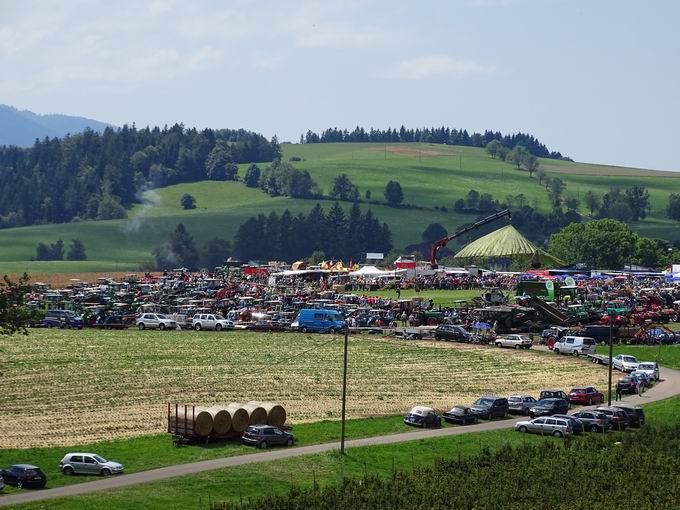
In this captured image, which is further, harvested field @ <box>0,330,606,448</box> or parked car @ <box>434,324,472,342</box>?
parked car @ <box>434,324,472,342</box>

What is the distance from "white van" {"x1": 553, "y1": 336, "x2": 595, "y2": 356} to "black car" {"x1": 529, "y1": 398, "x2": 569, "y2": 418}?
68.2ft

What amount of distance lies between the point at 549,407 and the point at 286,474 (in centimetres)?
1462

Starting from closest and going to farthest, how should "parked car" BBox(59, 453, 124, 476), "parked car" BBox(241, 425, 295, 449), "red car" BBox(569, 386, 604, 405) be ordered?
1. "parked car" BBox(59, 453, 124, 476)
2. "parked car" BBox(241, 425, 295, 449)
3. "red car" BBox(569, 386, 604, 405)

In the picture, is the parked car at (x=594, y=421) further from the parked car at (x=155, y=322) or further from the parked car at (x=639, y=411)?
the parked car at (x=155, y=322)

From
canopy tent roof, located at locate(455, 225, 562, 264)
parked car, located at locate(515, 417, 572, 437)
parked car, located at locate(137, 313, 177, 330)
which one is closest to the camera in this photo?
parked car, located at locate(515, 417, 572, 437)

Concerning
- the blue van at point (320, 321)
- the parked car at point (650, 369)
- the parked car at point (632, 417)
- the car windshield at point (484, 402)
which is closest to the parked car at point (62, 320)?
the blue van at point (320, 321)

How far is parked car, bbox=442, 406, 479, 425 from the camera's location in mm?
46812

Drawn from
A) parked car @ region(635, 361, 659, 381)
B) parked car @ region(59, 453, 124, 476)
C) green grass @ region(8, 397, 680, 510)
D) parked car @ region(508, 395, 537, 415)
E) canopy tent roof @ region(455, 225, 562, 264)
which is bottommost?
green grass @ region(8, 397, 680, 510)

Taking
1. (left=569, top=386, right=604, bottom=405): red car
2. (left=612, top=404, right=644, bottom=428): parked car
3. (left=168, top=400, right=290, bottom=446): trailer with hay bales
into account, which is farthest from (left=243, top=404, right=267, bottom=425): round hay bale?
(left=569, top=386, right=604, bottom=405): red car

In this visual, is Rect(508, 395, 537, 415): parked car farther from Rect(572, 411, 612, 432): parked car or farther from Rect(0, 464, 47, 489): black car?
Rect(0, 464, 47, 489): black car

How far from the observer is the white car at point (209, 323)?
8088 cm

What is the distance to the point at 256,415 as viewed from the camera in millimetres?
42781

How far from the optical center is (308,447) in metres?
41.4

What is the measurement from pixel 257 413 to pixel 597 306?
173 ft
